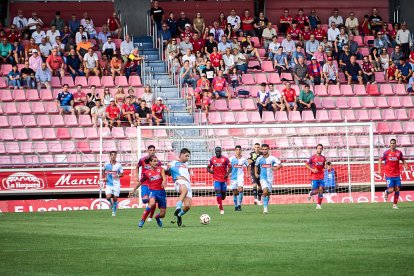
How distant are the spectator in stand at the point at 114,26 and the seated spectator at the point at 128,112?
222 inches

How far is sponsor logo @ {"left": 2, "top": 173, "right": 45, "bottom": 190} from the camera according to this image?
1231 inches

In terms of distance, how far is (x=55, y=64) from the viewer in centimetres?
3541

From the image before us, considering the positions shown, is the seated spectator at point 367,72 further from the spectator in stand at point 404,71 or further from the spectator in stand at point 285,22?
the spectator in stand at point 285,22

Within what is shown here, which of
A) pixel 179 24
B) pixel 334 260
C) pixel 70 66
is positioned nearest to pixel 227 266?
pixel 334 260

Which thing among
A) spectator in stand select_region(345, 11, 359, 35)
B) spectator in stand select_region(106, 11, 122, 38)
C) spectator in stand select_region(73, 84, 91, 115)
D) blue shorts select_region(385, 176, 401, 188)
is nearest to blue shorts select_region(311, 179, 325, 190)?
blue shorts select_region(385, 176, 401, 188)

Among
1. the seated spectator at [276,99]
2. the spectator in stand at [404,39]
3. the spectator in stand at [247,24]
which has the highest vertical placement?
the spectator in stand at [247,24]

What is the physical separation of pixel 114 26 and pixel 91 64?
3320mm

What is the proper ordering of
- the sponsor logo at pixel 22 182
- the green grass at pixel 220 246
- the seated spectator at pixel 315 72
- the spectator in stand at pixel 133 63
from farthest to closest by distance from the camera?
the seated spectator at pixel 315 72
the spectator in stand at pixel 133 63
the sponsor logo at pixel 22 182
the green grass at pixel 220 246

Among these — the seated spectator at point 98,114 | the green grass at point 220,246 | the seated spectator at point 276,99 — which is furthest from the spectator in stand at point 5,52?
the green grass at point 220,246

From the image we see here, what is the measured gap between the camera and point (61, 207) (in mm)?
31375

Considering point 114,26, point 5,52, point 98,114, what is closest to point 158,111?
point 98,114

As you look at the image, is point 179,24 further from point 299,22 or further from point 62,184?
point 62,184

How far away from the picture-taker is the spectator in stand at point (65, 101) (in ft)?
111

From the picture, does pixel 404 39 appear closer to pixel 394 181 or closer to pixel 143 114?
pixel 143 114
